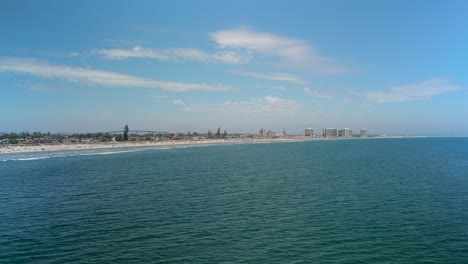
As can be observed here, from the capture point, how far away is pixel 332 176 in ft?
185

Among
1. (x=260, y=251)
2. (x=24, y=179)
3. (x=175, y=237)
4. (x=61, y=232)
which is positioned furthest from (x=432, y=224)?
(x=24, y=179)

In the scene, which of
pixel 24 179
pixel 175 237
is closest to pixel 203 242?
pixel 175 237

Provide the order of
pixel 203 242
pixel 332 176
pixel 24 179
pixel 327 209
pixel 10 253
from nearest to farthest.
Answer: pixel 10 253
pixel 203 242
pixel 327 209
pixel 24 179
pixel 332 176

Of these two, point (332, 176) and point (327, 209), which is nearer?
point (327, 209)

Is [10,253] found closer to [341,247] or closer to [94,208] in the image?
[94,208]

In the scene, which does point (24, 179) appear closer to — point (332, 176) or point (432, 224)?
point (332, 176)

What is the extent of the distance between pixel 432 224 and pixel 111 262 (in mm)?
24087

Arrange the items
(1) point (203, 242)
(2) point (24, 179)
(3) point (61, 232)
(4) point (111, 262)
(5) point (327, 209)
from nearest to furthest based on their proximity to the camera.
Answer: (4) point (111, 262) < (1) point (203, 242) < (3) point (61, 232) < (5) point (327, 209) < (2) point (24, 179)

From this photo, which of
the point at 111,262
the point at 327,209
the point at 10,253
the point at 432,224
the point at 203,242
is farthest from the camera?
the point at 327,209

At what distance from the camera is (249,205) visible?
34.6 m

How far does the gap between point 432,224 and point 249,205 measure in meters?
15.9

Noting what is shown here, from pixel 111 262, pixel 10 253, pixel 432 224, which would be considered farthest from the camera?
pixel 432 224

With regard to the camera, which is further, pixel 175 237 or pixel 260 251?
pixel 175 237

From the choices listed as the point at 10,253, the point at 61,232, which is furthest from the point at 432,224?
the point at 10,253
